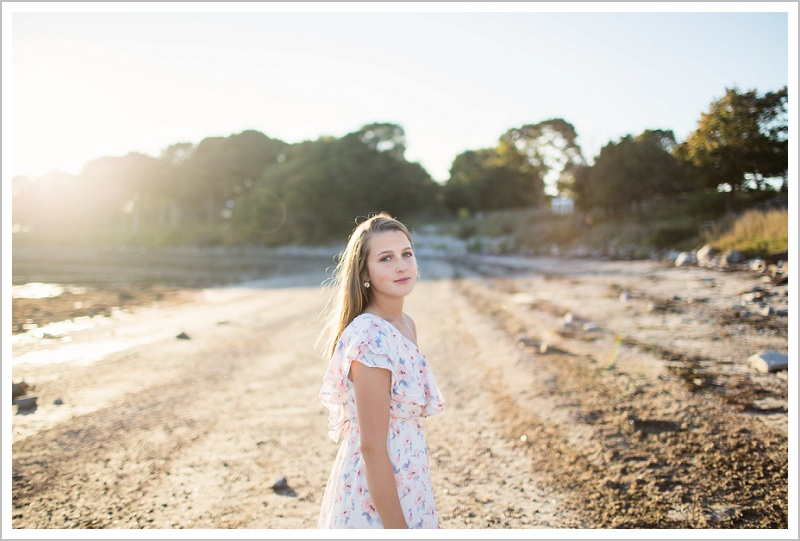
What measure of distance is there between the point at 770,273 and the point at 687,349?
389 cm

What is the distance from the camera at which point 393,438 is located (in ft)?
6.10

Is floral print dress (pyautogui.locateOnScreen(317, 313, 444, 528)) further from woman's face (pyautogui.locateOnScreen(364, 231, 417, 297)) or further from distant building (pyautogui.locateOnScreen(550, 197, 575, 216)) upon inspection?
distant building (pyautogui.locateOnScreen(550, 197, 575, 216))

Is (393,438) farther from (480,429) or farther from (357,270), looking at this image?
(480,429)

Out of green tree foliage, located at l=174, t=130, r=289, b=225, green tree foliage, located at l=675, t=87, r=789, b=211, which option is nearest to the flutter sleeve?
green tree foliage, located at l=675, t=87, r=789, b=211

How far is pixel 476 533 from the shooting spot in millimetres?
2518

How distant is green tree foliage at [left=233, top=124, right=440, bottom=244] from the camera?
45.2 meters

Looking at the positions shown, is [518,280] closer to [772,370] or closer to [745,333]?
[745,333]

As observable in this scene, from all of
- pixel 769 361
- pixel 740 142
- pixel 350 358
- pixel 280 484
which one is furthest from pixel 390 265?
pixel 740 142

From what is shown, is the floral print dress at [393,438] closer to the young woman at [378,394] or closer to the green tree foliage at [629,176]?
the young woman at [378,394]

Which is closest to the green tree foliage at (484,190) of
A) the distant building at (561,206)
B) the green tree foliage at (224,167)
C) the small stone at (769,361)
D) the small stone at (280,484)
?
the distant building at (561,206)

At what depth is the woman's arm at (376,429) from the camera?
1.63 m

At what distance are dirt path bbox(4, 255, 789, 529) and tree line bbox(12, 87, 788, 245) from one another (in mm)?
2592

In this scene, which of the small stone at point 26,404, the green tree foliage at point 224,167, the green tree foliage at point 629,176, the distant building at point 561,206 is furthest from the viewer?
the green tree foliage at point 224,167

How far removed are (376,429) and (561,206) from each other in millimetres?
30658
